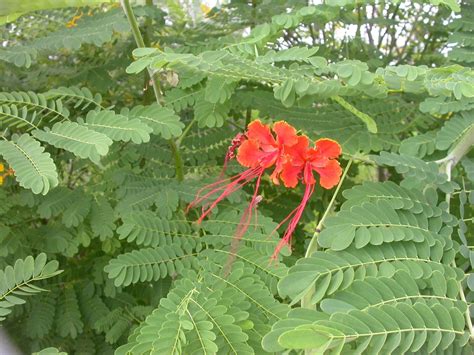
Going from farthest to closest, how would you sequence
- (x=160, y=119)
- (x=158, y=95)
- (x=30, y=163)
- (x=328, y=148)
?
(x=158, y=95) → (x=160, y=119) → (x=30, y=163) → (x=328, y=148)

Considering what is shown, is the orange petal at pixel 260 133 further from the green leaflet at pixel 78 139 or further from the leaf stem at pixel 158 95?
the leaf stem at pixel 158 95

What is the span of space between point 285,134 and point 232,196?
17.6 inches

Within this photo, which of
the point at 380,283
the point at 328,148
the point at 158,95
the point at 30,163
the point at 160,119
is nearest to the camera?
the point at 380,283

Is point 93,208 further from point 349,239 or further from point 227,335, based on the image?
point 349,239

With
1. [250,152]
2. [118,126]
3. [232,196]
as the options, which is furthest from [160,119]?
[250,152]

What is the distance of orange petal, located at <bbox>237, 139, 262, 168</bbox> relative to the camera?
875mm

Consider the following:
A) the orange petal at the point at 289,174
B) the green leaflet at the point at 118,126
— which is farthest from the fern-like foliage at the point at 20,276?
the orange petal at the point at 289,174

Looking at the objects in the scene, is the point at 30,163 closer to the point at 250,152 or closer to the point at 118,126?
the point at 118,126

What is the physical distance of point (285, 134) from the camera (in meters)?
0.85

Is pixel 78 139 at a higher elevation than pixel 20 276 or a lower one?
higher

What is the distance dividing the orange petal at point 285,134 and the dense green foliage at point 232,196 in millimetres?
105

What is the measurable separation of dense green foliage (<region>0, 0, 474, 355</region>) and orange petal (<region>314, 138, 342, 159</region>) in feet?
0.25

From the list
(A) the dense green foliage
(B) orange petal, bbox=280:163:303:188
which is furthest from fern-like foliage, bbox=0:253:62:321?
(B) orange petal, bbox=280:163:303:188

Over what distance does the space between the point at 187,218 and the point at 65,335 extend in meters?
0.47
